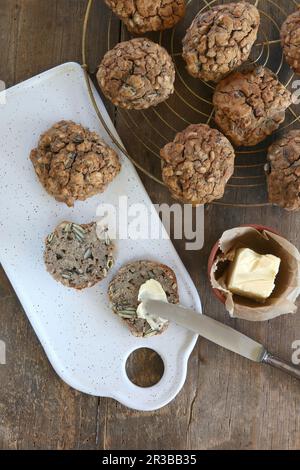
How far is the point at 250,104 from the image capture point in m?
1.88

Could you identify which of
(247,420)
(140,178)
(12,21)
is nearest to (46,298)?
(140,178)

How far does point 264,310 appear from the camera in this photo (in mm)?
1974

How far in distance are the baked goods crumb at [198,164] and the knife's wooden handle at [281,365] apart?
0.62m

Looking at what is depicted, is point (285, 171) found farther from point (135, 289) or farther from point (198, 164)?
point (135, 289)

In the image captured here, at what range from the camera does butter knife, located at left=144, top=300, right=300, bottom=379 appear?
1.90m

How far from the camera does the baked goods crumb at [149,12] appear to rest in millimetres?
1891

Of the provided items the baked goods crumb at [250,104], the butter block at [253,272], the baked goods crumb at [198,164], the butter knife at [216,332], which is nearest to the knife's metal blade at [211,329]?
the butter knife at [216,332]

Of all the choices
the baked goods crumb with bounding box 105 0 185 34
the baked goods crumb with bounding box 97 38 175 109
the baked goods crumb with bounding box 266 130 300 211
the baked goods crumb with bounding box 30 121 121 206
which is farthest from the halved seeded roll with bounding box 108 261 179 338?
the baked goods crumb with bounding box 105 0 185 34

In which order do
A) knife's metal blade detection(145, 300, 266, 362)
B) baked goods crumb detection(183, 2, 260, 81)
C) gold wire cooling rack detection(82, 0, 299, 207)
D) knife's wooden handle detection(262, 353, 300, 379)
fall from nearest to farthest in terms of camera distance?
1. baked goods crumb detection(183, 2, 260, 81)
2. knife's metal blade detection(145, 300, 266, 362)
3. knife's wooden handle detection(262, 353, 300, 379)
4. gold wire cooling rack detection(82, 0, 299, 207)

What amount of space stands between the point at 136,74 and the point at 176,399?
123cm

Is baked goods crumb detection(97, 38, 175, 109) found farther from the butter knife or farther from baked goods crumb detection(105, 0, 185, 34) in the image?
the butter knife

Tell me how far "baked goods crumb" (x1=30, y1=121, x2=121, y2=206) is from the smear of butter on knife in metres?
0.39

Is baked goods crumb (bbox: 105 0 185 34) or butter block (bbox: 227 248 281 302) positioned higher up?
baked goods crumb (bbox: 105 0 185 34)
